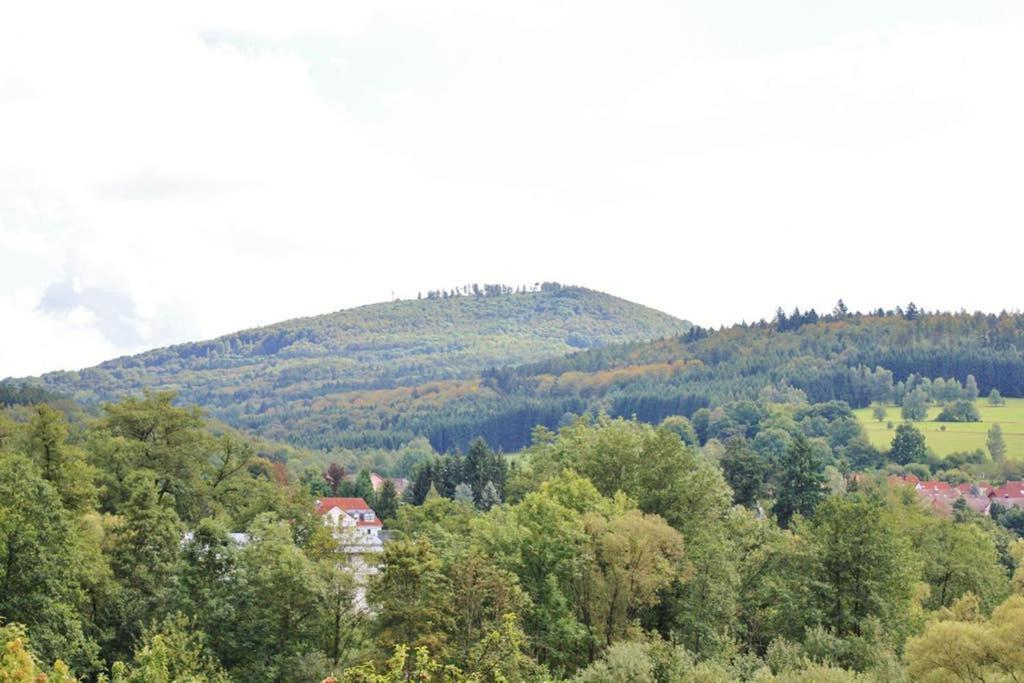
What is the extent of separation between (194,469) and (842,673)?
31722 mm

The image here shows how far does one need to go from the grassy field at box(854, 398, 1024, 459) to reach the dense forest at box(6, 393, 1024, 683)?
76.9 metres

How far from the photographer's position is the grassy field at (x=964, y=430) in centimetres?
12725

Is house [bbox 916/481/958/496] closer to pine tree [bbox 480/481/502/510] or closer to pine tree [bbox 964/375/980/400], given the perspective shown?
pine tree [bbox 480/481/502/510]

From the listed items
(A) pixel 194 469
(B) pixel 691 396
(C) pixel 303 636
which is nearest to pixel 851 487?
(A) pixel 194 469

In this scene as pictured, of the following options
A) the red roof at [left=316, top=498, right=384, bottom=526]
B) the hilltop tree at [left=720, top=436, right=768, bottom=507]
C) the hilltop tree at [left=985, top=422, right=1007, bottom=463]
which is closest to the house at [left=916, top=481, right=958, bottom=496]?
the hilltop tree at [left=985, top=422, right=1007, bottom=463]

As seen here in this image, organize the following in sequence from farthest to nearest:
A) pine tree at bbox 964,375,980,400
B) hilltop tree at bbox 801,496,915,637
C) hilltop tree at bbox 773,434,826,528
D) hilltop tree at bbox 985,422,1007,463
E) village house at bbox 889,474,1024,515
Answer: pine tree at bbox 964,375,980,400 → hilltop tree at bbox 985,422,1007,463 → village house at bbox 889,474,1024,515 → hilltop tree at bbox 773,434,826,528 → hilltop tree at bbox 801,496,915,637

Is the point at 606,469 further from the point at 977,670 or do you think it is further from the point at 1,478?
the point at 1,478

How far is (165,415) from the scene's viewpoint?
168ft

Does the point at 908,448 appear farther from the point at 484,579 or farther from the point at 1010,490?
the point at 484,579

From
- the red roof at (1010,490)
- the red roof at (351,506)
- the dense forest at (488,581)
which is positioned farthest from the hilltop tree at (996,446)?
the dense forest at (488,581)

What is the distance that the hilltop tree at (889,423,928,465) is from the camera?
12162 cm

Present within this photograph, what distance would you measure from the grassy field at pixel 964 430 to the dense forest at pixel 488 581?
76.9 m

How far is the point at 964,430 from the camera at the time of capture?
13750 cm

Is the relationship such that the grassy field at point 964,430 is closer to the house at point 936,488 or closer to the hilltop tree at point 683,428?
the house at point 936,488
